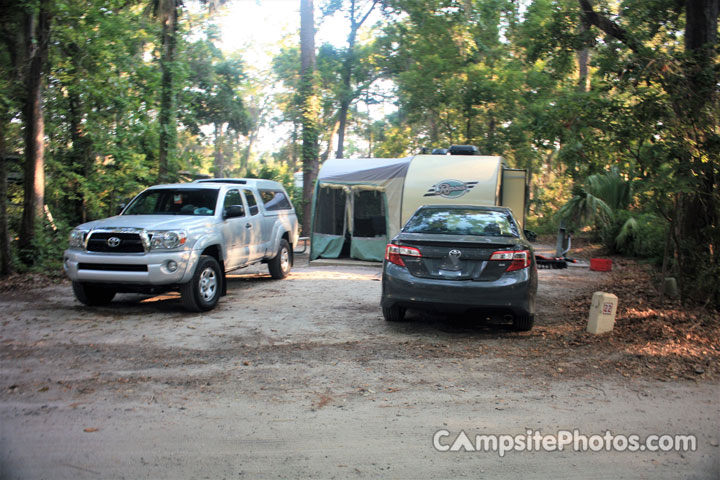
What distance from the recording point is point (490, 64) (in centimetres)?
2284

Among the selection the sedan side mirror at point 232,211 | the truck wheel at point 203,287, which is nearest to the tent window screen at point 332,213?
the sedan side mirror at point 232,211

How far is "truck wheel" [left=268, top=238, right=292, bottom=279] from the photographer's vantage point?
1160cm

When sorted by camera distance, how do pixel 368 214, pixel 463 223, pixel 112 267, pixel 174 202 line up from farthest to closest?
pixel 368 214, pixel 174 202, pixel 112 267, pixel 463 223

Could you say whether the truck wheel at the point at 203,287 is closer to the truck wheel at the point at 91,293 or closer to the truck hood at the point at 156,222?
the truck hood at the point at 156,222

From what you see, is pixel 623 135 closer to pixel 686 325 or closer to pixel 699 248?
pixel 699 248

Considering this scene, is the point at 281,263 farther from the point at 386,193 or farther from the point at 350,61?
the point at 350,61

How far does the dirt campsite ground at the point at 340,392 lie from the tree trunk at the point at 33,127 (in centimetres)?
419

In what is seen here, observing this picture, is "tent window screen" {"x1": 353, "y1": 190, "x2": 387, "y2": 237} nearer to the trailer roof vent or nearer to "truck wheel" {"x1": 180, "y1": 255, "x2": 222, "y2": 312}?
the trailer roof vent

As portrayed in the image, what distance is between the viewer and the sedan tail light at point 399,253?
694cm

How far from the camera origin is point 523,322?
6.91m

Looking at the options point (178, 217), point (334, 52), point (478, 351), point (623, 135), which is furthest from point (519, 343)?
point (334, 52)

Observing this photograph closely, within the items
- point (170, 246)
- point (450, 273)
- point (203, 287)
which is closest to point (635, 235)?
point (450, 273)

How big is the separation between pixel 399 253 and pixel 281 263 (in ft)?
17.0

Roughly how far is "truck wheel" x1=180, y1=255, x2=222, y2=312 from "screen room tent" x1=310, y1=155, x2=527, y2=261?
5.57 meters
